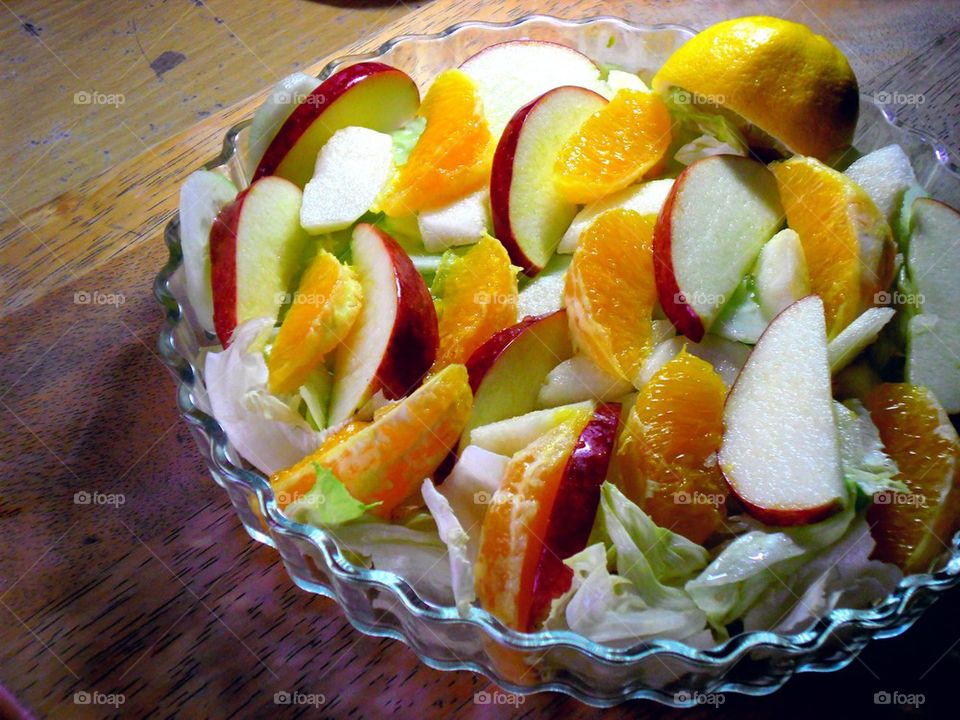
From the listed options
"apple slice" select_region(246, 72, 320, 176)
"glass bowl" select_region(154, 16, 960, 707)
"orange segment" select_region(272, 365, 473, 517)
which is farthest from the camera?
"apple slice" select_region(246, 72, 320, 176)

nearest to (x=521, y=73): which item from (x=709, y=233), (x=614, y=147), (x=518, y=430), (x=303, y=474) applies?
(x=614, y=147)

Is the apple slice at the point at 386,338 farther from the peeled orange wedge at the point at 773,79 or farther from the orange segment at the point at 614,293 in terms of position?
the peeled orange wedge at the point at 773,79

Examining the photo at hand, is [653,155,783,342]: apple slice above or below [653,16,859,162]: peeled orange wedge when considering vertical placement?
below

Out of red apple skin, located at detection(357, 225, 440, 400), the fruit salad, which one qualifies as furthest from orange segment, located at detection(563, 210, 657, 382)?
red apple skin, located at detection(357, 225, 440, 400)

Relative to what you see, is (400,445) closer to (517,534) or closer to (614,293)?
(517,534)

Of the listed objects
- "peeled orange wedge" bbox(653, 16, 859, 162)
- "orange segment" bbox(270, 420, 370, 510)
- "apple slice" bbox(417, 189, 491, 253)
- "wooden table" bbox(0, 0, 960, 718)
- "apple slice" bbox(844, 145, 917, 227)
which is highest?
"peeled orange wedge" bbox(653, 16, 859, 162)

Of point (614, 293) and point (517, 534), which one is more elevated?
point (614, 293)

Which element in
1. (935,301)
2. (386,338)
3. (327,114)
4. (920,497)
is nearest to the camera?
(920,497)

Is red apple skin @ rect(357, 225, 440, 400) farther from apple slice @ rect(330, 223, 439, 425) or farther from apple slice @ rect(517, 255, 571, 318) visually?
apple slice @ rect(517, 255, 571, 318)
